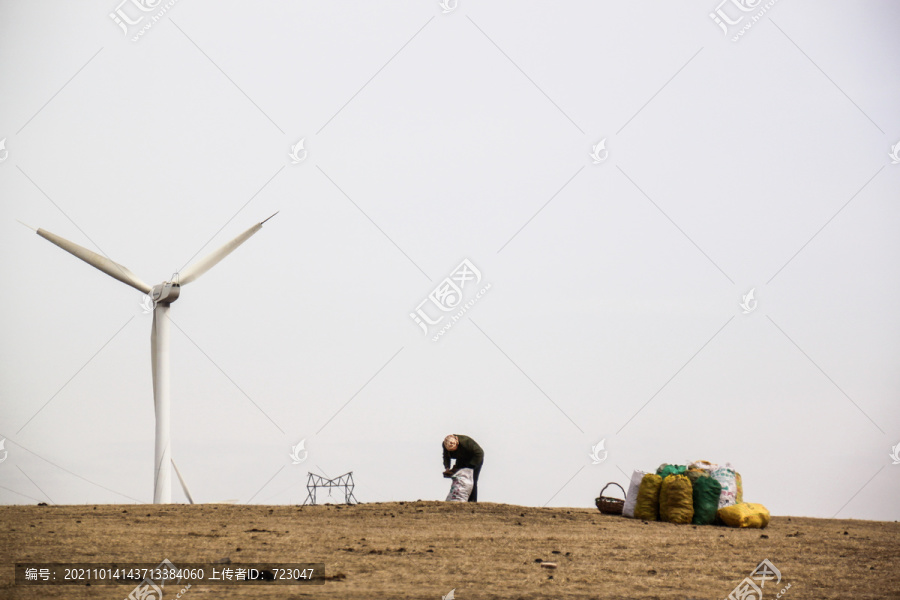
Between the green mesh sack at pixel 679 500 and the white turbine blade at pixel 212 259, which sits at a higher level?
the white turbine blade at pixel 212 259

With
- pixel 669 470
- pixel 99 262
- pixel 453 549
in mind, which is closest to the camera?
pixel 453 549

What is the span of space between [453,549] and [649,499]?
6.24 m

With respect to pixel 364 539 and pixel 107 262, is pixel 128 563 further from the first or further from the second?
pixel 107 262

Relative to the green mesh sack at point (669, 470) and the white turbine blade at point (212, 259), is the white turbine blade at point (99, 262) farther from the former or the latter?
the green mesh sack at point (669, 470)

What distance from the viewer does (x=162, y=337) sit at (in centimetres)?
2862

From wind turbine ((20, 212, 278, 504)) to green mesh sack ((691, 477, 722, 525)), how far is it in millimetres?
14916

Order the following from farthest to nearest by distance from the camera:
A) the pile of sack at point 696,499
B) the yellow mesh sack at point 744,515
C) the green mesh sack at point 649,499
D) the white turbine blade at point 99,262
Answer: the white turbine blade at point 99,262 < the green mesh sack at point 649,499 < the pile of sack at point 696,499 < the yellow mesh sack at point 744,515

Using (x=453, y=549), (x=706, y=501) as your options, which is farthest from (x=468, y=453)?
(x=453, y=549)

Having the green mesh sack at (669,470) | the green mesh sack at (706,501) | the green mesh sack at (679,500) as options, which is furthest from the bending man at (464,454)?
the green mesh sack at (706,501)

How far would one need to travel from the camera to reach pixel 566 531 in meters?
17.2

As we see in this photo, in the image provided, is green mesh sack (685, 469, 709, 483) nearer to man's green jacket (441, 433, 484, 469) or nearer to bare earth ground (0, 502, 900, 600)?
bare earth ground (0, 502, 900, 600)

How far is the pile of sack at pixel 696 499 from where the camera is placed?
19.0m

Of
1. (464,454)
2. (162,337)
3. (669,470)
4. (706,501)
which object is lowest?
(706,501)

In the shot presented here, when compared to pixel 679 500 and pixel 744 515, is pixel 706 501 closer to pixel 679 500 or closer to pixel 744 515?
pixel 679 500
